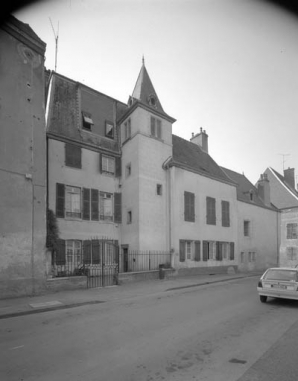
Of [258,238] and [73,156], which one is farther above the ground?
[73,156]

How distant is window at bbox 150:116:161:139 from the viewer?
72.7 feet

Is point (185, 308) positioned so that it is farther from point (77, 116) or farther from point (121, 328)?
point (77, 116)

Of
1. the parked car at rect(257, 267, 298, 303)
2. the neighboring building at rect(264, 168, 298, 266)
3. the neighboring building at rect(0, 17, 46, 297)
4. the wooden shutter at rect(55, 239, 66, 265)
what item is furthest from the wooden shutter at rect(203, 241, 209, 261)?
the neighboring building at rect(264, 168, 298, 266)

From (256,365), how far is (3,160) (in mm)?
11469

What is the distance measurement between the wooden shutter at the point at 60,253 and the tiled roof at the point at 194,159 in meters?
9.31

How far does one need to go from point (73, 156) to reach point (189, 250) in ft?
34.4

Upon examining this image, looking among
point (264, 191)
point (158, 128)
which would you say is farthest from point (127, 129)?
point (264, 191)

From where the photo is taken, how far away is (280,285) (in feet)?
34.7

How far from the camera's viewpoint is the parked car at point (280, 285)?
10336 millimetres

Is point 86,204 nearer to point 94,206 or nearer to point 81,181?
point 94,206

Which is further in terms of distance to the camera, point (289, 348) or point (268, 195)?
point (268, 195)

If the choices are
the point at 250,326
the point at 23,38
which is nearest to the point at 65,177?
the point at 23,38

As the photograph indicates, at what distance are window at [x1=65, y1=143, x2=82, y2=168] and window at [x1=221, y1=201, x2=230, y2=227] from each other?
12.8 m

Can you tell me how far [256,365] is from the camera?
4.87 metres
